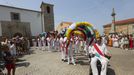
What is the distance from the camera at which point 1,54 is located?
20.7 feet

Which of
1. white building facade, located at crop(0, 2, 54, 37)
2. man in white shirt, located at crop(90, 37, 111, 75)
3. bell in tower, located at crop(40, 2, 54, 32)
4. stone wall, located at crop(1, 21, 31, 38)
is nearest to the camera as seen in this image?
man in white shirt, located at crop(90, 37, 111, 75)

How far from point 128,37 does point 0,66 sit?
13.8 meters

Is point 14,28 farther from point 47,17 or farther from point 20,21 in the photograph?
point 47,17

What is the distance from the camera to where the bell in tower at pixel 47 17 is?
92.3 ft

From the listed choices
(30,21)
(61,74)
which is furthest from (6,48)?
(30,21)

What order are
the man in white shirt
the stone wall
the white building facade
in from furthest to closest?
the white building facade < the stone wall < the man in white shirt

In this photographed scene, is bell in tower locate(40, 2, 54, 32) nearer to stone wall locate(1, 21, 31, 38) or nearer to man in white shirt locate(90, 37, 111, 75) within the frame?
stone wall locate(1, 21, 31, 38)

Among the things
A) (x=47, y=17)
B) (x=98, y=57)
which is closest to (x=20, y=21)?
(x=47, y=17)

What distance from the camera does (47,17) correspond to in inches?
1122

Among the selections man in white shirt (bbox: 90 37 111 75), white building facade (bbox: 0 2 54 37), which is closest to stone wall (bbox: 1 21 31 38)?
white building facade (bbox: 0 2 54 37)

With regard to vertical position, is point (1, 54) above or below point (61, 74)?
above

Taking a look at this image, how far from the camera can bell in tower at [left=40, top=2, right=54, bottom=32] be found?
28125 millimetres

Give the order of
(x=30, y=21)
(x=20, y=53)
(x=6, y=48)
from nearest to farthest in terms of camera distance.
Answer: (x=6, y=48) < (x=20, y=53) < (x=30, y=21)

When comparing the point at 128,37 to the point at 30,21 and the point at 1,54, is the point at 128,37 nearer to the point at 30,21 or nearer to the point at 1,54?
the point at 1,54
